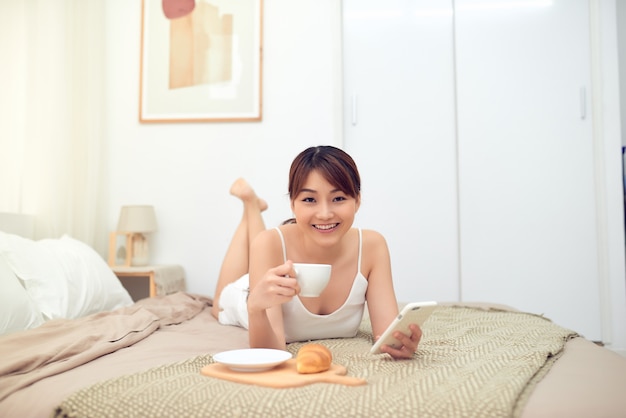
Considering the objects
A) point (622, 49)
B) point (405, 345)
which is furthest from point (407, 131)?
point (405, 345)

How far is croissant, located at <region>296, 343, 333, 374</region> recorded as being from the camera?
102 cm

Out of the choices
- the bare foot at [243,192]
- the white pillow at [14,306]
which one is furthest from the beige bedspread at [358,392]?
the bare foot at [243,192]

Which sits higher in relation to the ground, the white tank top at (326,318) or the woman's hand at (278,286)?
the woman's hand at (278,286)

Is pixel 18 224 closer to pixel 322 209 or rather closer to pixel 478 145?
pixel 322 209

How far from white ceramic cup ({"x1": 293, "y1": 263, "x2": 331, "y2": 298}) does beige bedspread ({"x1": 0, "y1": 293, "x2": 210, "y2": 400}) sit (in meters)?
0.58

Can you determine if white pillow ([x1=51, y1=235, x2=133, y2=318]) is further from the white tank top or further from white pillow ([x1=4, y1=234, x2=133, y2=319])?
the white tank top

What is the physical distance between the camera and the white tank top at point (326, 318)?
1.51 meters

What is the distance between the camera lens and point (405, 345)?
3.90 ft

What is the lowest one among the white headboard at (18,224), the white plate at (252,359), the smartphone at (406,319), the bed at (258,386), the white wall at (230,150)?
the bed at (258,386)

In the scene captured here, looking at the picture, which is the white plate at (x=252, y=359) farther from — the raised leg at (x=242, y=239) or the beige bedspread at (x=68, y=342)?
the raised leg at (x=242, y=239)

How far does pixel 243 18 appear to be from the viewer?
3.40 m

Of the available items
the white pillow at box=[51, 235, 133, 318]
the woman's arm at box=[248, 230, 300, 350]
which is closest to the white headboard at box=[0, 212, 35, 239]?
the white pillow at box=[51, 235, 133, 318]

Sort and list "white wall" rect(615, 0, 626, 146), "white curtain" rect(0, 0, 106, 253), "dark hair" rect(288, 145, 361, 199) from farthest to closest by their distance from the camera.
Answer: "white wall" rect(615, 0, 626, 146)
"white curtain" rect(0, 0, 106, 253)
"dark hair" rect(288, 145, 361, 199)

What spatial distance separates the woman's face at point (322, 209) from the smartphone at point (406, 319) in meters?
0.31
